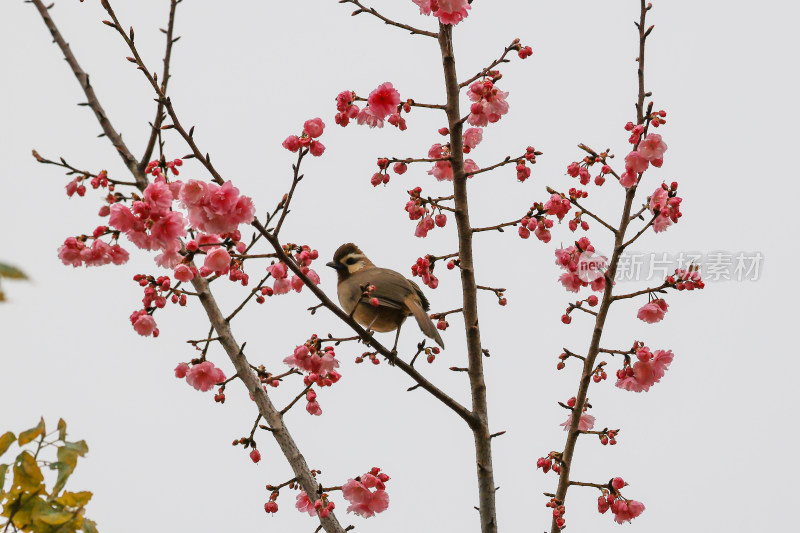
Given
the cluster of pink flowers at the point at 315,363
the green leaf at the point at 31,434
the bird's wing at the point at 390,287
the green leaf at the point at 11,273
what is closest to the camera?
the green leaf at the point at 11,273

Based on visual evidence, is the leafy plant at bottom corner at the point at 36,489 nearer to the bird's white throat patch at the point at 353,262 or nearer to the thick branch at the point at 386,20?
the thick branch at the point at 386,20

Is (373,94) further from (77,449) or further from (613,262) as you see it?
(77,449)

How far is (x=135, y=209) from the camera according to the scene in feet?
9.00

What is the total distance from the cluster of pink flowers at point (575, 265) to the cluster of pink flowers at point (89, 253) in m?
1.93

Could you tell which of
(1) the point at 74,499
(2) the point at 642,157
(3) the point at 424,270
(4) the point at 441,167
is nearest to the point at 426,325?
(3) the point at 424,270

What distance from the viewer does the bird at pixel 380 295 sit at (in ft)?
12.4

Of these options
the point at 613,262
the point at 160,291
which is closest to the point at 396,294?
the point at 613,262

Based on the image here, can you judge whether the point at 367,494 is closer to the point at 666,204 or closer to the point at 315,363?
the point at 315,363

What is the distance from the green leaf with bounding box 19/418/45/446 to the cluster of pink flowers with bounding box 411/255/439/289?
1.91 metres

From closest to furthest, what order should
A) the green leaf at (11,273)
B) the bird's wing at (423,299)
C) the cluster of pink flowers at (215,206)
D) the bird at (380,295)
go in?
the green leaf at (11,273), the cluster of pink flowers at (215,206), the bird at (380,295), the bird's wing at (423,299)

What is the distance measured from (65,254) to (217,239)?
653mm

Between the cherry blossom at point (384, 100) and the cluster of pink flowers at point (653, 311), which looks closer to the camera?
the cherry blossom at point (384, 100)

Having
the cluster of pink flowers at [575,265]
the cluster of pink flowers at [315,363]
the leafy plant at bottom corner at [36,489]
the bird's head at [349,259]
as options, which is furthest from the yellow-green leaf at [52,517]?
the bird's head at [349,259]

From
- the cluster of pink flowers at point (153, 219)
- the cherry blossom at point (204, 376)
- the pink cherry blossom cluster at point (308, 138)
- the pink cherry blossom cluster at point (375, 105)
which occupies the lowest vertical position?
the cherry blossom at point (204, 376)
